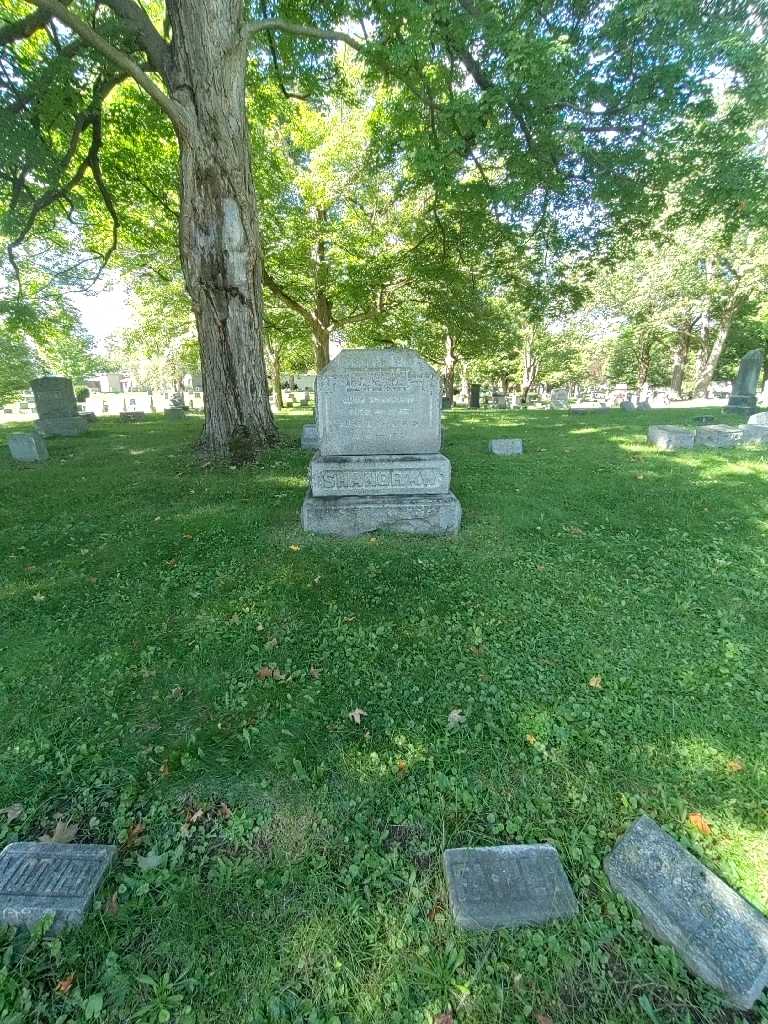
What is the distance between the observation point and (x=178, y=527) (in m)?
5.52

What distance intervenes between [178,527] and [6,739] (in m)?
3.14

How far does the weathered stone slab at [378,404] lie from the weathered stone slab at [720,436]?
23.9 ft

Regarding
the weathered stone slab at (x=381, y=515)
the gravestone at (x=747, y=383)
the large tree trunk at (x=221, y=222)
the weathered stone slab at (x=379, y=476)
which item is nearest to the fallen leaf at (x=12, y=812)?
the weathered stone slab at (x=381, y=515)

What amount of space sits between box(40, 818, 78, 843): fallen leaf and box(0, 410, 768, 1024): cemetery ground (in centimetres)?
5

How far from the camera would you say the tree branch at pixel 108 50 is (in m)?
5.65

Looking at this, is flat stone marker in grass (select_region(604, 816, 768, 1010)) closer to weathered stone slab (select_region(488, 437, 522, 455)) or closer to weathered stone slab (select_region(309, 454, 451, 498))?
weathered stone slab (select_region(309, 454, 451, 498))

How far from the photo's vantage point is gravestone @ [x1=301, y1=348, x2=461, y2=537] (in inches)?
205

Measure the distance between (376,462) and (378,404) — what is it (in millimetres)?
688

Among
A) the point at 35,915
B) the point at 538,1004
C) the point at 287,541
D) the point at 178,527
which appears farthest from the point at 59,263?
the point at 538,1004

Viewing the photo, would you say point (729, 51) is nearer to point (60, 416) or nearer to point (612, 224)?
point (612, 224)

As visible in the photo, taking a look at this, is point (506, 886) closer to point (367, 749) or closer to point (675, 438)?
point (367, 749)

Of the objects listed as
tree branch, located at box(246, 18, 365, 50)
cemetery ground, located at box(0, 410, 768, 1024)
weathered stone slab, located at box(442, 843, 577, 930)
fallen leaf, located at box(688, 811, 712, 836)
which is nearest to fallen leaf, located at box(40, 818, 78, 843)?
cemetery ground, located at box(0, 410, 768, 1024)

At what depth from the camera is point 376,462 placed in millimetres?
5262

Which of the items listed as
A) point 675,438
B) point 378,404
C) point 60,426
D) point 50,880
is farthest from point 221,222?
point 60,426
